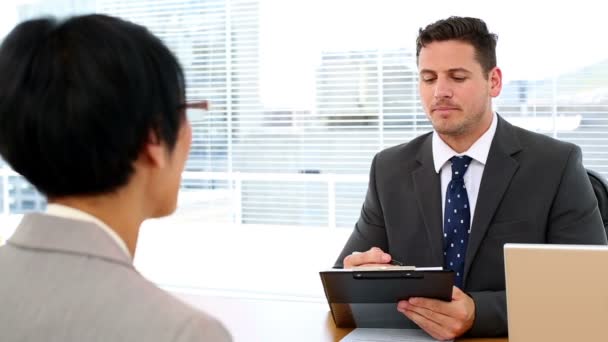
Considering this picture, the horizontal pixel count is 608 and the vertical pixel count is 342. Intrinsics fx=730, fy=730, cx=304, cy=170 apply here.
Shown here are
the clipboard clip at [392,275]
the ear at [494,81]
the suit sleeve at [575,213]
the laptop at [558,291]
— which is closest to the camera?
the laptop at [558,291]

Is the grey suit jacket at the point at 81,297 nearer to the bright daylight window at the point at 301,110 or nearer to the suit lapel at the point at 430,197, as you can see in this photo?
the suit lapel at the point at 430,197

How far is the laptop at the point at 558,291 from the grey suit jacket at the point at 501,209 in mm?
638

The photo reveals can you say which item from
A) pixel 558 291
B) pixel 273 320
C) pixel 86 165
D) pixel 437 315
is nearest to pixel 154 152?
pixel 86 165

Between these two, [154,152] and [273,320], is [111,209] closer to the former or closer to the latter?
[154,152]

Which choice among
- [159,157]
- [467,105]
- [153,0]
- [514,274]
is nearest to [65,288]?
[159,157]

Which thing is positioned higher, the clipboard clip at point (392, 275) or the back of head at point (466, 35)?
the back of head at point (466, 35)

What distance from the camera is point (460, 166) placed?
2.18m

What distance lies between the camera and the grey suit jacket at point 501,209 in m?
2.06

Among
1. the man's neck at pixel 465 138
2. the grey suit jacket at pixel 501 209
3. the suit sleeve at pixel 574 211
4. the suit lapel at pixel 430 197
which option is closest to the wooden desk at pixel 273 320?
the grey suit jacket at pixel 501 209

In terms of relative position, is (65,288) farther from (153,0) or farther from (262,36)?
(153,0)

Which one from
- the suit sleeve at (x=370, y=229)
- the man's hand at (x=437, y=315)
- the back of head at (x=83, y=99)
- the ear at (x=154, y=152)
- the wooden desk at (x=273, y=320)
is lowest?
the wooden desk at (x=273, y=320)

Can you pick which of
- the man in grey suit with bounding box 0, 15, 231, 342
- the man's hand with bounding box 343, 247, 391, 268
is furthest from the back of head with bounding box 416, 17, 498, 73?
the man in grey suit with bounding box 0, 15, 231, 342

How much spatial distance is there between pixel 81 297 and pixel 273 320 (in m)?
1.20

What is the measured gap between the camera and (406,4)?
200 inches
